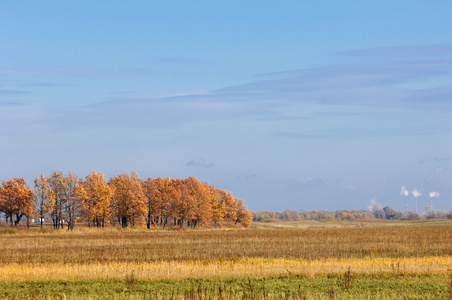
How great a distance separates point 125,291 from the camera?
25.1 m

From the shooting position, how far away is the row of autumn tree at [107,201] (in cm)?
11919

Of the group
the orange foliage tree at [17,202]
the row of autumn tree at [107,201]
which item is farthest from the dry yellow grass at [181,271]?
the orange foliage tree at [17,202]

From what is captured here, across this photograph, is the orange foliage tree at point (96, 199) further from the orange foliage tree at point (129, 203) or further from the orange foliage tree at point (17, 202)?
the orange foliage tree at point (17, 202)

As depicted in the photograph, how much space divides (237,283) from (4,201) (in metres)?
114

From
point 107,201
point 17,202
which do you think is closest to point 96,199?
point 107,201

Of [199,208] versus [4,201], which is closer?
[4,201]

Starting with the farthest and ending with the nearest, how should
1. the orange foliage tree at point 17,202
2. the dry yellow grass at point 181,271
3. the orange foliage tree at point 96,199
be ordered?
1. the orange foliage tree at point 17,202
2. the orange foliage tree at point 96,199
3. the dry yellow grass at point 181,271

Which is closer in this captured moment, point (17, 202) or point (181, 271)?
point (181, 271)

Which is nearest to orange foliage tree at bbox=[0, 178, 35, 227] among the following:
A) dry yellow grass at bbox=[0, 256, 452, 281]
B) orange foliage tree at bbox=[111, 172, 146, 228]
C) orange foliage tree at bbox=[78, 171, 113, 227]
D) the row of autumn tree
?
the row of autumn tree

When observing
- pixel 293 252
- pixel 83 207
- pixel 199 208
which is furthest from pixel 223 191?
pixel 293 252

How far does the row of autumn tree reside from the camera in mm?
119188

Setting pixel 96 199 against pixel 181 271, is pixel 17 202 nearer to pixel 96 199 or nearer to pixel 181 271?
pixel 96 199

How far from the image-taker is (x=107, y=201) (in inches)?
4732

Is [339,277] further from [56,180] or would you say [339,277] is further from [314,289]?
[56,180]
